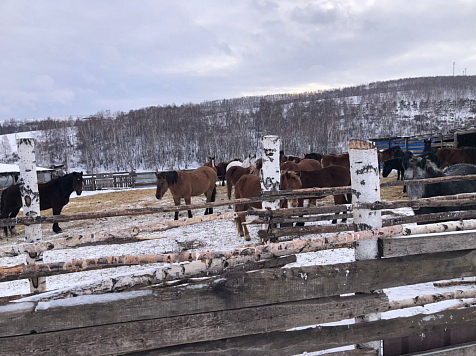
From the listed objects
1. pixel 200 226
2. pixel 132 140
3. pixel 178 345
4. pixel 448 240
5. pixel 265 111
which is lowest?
pixel 200 226

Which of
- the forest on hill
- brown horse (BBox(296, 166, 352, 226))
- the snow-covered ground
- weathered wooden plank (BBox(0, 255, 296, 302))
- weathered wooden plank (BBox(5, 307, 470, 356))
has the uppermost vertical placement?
the forest on hill

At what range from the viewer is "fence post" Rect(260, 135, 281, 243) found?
567 cm

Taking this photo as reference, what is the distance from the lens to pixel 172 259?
2.13 meters

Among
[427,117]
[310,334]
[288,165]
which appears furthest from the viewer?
[427,117]

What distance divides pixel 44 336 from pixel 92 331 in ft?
0.84

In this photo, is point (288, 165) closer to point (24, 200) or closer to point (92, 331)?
point (24, 200)

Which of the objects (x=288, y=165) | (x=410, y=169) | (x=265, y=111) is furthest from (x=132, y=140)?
(x=410, y=169)

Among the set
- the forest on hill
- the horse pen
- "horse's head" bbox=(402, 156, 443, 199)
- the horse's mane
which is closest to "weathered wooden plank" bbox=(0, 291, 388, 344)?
the horse pen

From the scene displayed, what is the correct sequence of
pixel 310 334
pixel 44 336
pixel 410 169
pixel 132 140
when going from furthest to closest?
pixel 132 140 → pixel 410 169 → pixel 310 334 → pixel 44 336

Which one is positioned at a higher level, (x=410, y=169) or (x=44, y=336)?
(x=410, y=169)

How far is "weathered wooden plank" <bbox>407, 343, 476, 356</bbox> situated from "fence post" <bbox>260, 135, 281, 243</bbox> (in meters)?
3.64

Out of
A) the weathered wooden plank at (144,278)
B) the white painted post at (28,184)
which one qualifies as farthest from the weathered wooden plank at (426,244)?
the white painted post at (28,184)

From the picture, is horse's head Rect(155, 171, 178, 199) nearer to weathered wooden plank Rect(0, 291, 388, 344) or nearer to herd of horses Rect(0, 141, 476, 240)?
herd of horses Rect(0, 141, 476, 240)

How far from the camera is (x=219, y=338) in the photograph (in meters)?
2.04
